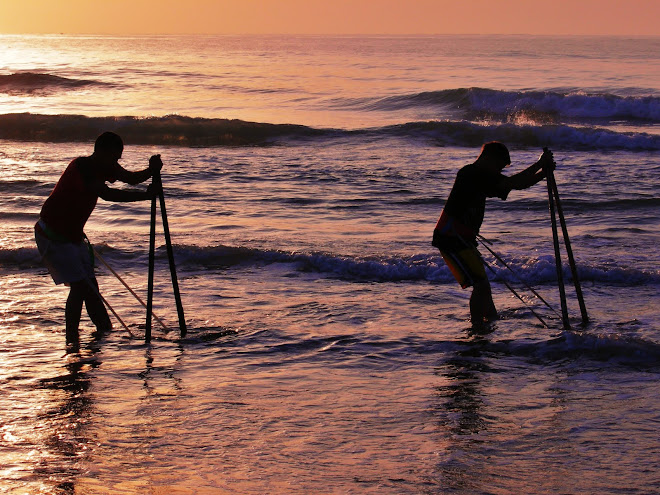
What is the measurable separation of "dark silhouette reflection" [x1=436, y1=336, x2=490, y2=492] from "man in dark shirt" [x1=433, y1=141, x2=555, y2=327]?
17.2 inches

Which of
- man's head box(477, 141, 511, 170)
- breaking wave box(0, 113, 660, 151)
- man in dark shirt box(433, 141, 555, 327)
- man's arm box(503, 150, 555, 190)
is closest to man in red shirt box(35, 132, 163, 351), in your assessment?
man in dark shirt box(433, 141, 555, 327)

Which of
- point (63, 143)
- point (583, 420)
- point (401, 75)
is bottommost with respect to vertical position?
point (583, 420)

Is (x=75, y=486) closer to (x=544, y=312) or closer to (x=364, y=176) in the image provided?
(x=544, y=312)

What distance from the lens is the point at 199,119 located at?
25375mm

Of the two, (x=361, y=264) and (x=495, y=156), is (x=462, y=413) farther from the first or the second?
(x=361, y=264)

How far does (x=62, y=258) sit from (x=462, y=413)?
3.30m

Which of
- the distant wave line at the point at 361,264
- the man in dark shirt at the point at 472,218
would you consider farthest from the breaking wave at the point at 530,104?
the man in dark shirt at the point at 472,218

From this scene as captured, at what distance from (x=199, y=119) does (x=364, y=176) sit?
407 inches

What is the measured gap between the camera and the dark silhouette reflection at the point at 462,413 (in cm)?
430

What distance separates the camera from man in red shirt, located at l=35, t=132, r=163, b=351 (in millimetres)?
6363

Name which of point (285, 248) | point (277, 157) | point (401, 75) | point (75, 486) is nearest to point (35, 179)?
point (277, 157)

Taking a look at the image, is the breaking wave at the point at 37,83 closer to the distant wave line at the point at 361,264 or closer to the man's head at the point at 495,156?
the distant wave line at the point at 361,264

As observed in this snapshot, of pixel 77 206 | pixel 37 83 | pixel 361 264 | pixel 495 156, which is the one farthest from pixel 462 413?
pixel 37 83

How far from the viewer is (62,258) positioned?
6.51 metres
